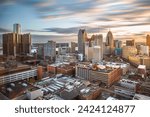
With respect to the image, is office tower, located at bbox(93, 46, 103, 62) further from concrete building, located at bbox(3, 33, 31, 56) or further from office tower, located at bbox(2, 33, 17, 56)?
office tower, located at bbox(2, 33, 17, 56)

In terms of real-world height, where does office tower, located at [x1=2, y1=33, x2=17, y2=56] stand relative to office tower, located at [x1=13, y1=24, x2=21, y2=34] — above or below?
below

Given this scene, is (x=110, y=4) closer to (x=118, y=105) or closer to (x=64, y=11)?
(x=64, y=11)

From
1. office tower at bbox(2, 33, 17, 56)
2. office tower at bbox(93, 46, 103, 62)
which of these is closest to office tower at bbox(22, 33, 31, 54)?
office tower at bbox(2, 33, 17, 56)

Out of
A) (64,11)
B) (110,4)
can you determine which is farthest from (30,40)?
(110,4)

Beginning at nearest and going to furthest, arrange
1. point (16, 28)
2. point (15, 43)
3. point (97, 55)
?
point (16, 28), point (15, 43), point (97, 55)

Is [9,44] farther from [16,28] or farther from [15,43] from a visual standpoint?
[16,28]

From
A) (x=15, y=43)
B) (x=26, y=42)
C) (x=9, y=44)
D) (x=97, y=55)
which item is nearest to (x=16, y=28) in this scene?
(x=26, y=42)

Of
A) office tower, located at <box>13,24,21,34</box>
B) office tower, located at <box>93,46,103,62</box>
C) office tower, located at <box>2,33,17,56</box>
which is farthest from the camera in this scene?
office tower, located at <box>93,46,103,62</box>

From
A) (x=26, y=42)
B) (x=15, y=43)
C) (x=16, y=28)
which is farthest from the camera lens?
(x=15, y=43)

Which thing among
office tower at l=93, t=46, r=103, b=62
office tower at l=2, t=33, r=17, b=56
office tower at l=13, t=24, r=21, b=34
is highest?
office tower at l=13, t=24, r=21, b=34

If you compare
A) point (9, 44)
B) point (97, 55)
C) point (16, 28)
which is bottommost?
point (97, 55)
